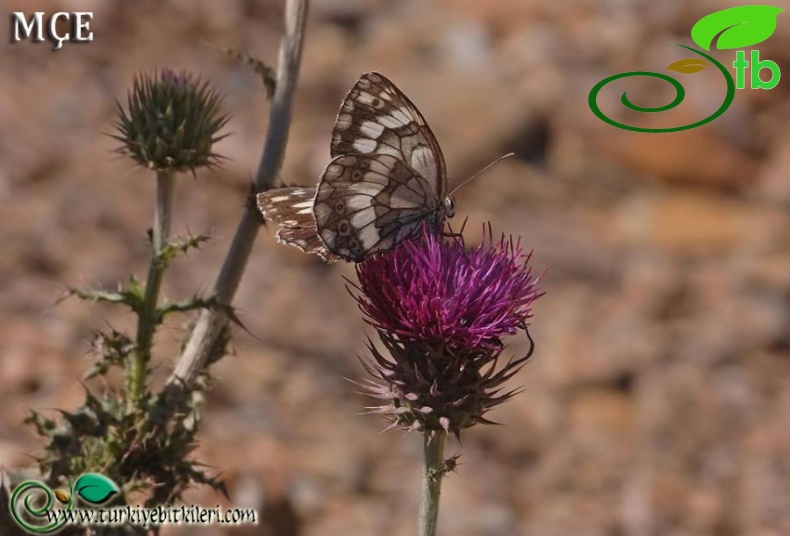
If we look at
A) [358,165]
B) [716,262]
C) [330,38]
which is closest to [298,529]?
[358,165]

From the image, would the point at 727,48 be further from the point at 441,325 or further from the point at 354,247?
the point at 441,325

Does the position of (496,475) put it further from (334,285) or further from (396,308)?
(396,308)

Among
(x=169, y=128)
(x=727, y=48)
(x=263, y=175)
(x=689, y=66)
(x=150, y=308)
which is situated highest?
(x=727, y=48)

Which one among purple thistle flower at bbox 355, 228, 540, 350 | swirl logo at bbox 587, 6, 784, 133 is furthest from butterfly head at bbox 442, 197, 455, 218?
swirl logo at bbox 587, 6, 784, 133

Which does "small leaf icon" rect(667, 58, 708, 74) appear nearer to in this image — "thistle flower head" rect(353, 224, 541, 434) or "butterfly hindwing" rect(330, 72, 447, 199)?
"butterfly hindwing" rect(330, 72, 447, 199)

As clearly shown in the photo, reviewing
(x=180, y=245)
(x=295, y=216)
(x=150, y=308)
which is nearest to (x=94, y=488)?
(x=150, y=308)

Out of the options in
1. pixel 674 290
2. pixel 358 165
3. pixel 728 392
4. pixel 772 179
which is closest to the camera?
pixel 358 165

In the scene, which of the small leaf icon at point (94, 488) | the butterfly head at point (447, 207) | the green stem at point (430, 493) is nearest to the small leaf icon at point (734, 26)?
the butterfly head at point (447, 207)
